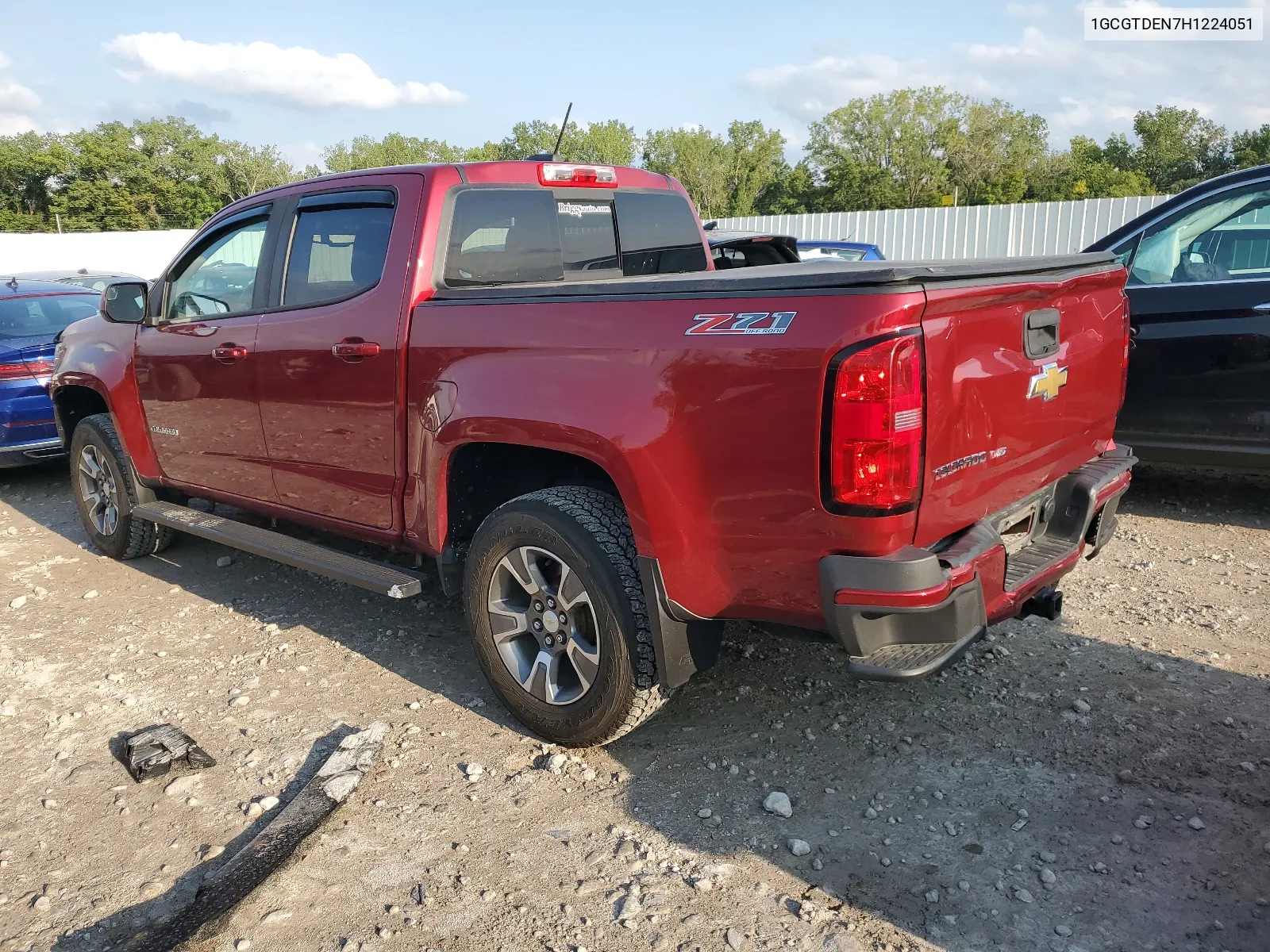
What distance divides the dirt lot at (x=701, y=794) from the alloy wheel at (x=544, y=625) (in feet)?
0.90

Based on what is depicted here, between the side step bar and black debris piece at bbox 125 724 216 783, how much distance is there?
30.8 inches

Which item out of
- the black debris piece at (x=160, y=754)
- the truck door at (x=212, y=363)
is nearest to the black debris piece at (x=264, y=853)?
the black debris piece at (x=160, y=754)

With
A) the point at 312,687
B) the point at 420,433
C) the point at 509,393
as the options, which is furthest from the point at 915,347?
the point at 312,687

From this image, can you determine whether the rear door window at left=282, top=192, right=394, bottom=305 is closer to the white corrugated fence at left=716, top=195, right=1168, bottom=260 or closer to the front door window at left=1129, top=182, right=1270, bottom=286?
the front door window at left=1129, top=182, right=1270, bottom=286

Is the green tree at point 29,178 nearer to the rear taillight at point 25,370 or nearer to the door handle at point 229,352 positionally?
the rear taillight at point 25,370

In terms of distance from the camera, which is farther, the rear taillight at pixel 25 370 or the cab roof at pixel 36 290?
the cab roof at pixel 36 290

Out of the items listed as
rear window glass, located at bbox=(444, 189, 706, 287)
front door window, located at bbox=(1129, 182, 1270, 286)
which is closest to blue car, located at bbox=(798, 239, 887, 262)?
front door window, located at bbox=(1129, 182, 1270, 286)

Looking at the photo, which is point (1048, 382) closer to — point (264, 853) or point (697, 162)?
point (264, 853)

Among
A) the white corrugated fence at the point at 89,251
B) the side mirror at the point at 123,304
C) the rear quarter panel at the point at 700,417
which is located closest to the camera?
the rear quarter panel at the point at 700,417

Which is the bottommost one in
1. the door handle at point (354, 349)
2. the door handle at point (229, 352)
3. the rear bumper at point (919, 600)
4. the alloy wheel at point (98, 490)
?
the alloy wheel at point (98, 490)

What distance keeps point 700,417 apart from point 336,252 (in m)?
2.08

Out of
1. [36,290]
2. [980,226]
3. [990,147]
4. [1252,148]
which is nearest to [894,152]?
[990,147]

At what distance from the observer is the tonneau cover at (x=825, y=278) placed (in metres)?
2.54

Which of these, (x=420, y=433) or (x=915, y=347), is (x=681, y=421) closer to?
(x=915, y=347)
